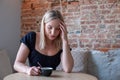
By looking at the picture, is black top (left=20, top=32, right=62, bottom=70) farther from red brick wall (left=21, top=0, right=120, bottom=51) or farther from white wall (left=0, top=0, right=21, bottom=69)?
white wall (left=0, top=0, right=21, bottom=69)

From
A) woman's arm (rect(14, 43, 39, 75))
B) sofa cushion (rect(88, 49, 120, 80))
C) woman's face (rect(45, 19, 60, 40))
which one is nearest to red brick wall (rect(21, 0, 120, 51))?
sofa cushion (rect(88, 49, 120, 80))

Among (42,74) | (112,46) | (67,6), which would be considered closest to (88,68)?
(112,46)

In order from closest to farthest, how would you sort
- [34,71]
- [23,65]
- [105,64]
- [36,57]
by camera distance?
[34,71] → [23,65] → [36,57] → [105,64]

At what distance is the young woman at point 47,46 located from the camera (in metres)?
2.15

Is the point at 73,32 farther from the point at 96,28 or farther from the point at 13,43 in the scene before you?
the point at 13,43

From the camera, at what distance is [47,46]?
2.26m

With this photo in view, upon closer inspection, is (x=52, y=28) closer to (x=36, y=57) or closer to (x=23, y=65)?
(x=36, y=57)

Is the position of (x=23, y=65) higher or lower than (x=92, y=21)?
lower

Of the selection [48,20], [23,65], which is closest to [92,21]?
[48,20]

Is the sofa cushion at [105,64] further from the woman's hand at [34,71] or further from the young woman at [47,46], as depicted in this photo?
the woman's hand at [34,71]

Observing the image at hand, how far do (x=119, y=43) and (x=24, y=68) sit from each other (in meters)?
1.64

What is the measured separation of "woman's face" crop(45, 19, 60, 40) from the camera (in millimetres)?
2137

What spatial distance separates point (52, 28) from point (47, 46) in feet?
0.72

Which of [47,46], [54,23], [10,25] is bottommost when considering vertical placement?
[47,46]
